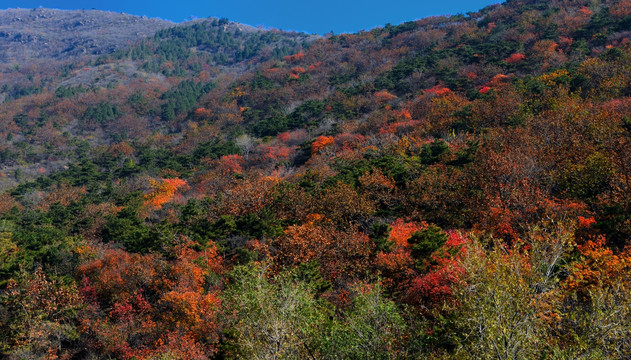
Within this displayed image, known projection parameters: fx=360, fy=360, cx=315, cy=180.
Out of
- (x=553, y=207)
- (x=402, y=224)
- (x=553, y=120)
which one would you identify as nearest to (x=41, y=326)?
(x=402, y=224)

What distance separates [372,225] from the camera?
30.1m

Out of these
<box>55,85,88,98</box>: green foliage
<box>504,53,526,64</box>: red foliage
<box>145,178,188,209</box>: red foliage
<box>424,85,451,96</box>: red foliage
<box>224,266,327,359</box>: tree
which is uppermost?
<box>55,85,88,98</box>: green foliage

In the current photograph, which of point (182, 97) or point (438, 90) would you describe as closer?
point (438, 90)

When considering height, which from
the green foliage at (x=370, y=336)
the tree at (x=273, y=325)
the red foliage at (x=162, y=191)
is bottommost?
the red foliage at (x=162, y=191)

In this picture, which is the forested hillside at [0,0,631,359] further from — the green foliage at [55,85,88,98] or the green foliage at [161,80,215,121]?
the green foliage at [55,85,88,98]

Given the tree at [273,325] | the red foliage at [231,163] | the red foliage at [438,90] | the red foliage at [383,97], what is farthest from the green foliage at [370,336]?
the red foliage at [383,97]

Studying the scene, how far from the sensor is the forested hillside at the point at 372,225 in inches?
534

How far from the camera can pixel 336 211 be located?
1367 inches

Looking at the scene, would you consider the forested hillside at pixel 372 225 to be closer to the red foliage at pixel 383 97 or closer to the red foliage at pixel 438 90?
the red foliage at pixel 383 97

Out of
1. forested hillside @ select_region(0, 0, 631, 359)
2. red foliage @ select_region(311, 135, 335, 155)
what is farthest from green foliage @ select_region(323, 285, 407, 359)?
red foliage @ select_region(311, 135, 335, 155)

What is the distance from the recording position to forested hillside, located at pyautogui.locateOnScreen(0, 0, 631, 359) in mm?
13562

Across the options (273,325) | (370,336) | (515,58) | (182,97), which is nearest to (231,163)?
(370,336)

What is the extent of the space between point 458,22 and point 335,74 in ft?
150

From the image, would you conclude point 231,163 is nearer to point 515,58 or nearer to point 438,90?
point 438,90
